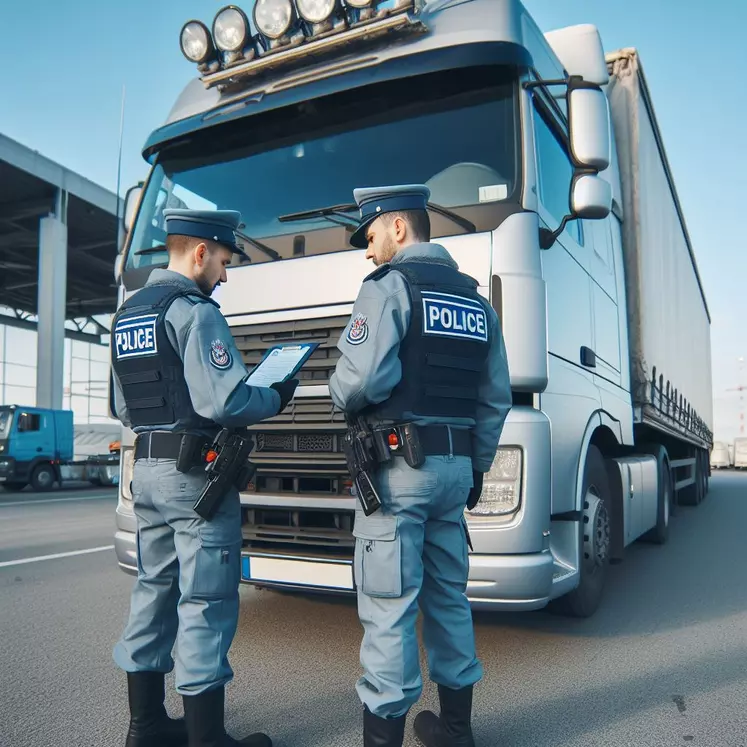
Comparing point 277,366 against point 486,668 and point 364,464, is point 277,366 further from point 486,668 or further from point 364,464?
point 486,668

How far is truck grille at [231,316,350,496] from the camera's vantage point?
10.2ft

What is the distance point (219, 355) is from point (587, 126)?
1.94m

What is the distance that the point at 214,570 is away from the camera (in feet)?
7.47

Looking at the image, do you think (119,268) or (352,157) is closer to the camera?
(352,157)

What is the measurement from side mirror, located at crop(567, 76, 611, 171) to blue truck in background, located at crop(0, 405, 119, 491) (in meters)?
14.8

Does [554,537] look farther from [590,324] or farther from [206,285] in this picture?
[206,285]

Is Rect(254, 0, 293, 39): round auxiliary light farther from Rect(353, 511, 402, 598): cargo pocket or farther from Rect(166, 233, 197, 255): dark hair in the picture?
Rect(353, 511, 402, 598): cargo pocket

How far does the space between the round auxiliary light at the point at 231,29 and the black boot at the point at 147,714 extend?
9.55 feet

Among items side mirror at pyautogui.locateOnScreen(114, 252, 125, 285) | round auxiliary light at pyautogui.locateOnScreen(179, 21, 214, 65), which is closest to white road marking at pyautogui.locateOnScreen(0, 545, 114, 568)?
side mirror at pyautogui.locateOnScreen(114, 252, 125, 285)

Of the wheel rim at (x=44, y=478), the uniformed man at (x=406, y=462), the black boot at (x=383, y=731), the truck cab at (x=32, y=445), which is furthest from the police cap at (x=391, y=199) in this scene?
the wheel rim at (x=44, y=478)

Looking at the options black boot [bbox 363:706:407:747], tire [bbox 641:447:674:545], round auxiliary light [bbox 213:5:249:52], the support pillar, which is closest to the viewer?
black boot [bbox 363:706:407:747]

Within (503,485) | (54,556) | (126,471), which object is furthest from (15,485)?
(503,485)

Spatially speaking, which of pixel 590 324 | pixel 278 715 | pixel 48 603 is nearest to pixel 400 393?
pixel 278 715

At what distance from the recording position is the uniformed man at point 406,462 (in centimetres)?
215
